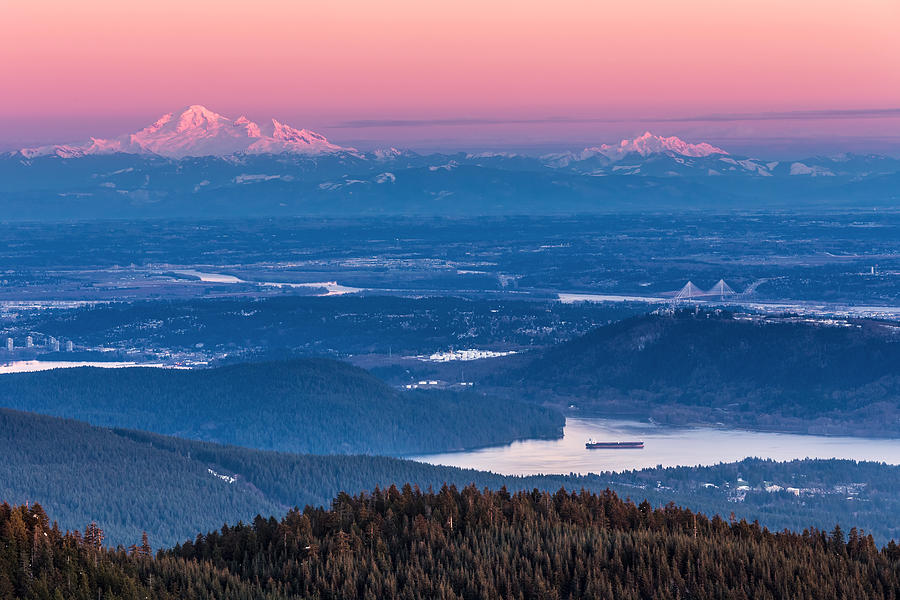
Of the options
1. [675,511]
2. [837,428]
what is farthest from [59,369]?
[675,511]

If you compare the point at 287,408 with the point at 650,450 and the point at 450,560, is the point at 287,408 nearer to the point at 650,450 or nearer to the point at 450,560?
the point at 650,450

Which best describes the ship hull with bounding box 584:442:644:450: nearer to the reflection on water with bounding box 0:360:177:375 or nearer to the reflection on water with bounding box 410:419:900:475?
the reflection on water with bounding box 410:419:900:475

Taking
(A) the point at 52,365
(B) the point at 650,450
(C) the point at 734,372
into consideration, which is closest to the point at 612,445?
(B) the point at 650,450

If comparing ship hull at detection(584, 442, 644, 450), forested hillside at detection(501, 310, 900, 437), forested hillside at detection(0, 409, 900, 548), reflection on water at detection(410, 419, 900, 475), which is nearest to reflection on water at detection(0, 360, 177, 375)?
forested hillside at detection(501, 310, 900, 437)

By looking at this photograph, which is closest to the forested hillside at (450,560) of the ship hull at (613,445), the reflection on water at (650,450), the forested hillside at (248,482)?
the forested hillside at (248,482)

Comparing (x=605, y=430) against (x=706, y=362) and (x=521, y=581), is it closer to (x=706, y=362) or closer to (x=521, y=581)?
(x=706, y=362)

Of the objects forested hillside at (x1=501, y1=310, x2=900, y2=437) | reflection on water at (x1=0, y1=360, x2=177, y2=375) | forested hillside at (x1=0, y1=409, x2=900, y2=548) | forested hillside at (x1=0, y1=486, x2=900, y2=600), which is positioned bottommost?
reflection on water at (x1=0, y1=360, x2=177, y2=375)

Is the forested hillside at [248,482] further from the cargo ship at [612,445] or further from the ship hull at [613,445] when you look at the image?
the cargo ship at [612,445]
